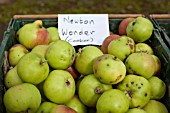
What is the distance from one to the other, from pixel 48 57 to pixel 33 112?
0.94 ft

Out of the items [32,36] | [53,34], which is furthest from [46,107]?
[53,34]

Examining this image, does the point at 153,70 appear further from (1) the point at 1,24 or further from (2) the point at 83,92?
(1) the point at 1,24

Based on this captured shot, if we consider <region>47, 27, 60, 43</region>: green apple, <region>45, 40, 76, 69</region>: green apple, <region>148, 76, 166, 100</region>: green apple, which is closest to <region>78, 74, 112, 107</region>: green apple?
<region>45, 40, 76, 69</region>: green apple

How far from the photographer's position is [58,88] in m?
1.30

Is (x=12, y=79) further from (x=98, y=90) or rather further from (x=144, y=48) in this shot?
(x=144, y=48)

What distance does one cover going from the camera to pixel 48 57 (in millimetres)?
1397

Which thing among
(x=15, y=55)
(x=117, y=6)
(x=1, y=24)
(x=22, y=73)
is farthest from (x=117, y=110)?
(x=117, y=6)

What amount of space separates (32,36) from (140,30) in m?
0.66

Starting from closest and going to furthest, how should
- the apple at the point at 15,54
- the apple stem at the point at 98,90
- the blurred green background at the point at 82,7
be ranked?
the apple stem at the point at 98,90 → the apple at the point at 15,54 → the blurred green background at the point at 82,7

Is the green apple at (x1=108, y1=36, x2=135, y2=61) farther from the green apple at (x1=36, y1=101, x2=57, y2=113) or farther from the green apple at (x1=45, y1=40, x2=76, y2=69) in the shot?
the green apple at (x1=36, y1=101, x2=57, y2=113)

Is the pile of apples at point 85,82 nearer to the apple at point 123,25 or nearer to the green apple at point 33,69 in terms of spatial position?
the green apple at point 33,69

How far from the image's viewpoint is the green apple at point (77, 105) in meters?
1.37

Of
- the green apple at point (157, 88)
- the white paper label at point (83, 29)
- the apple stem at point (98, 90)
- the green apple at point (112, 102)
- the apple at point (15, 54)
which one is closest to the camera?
the green apple at point (112, 102)

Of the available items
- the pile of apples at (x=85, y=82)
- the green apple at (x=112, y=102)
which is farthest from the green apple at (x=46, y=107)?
the green apple at (x=112, y=102)
